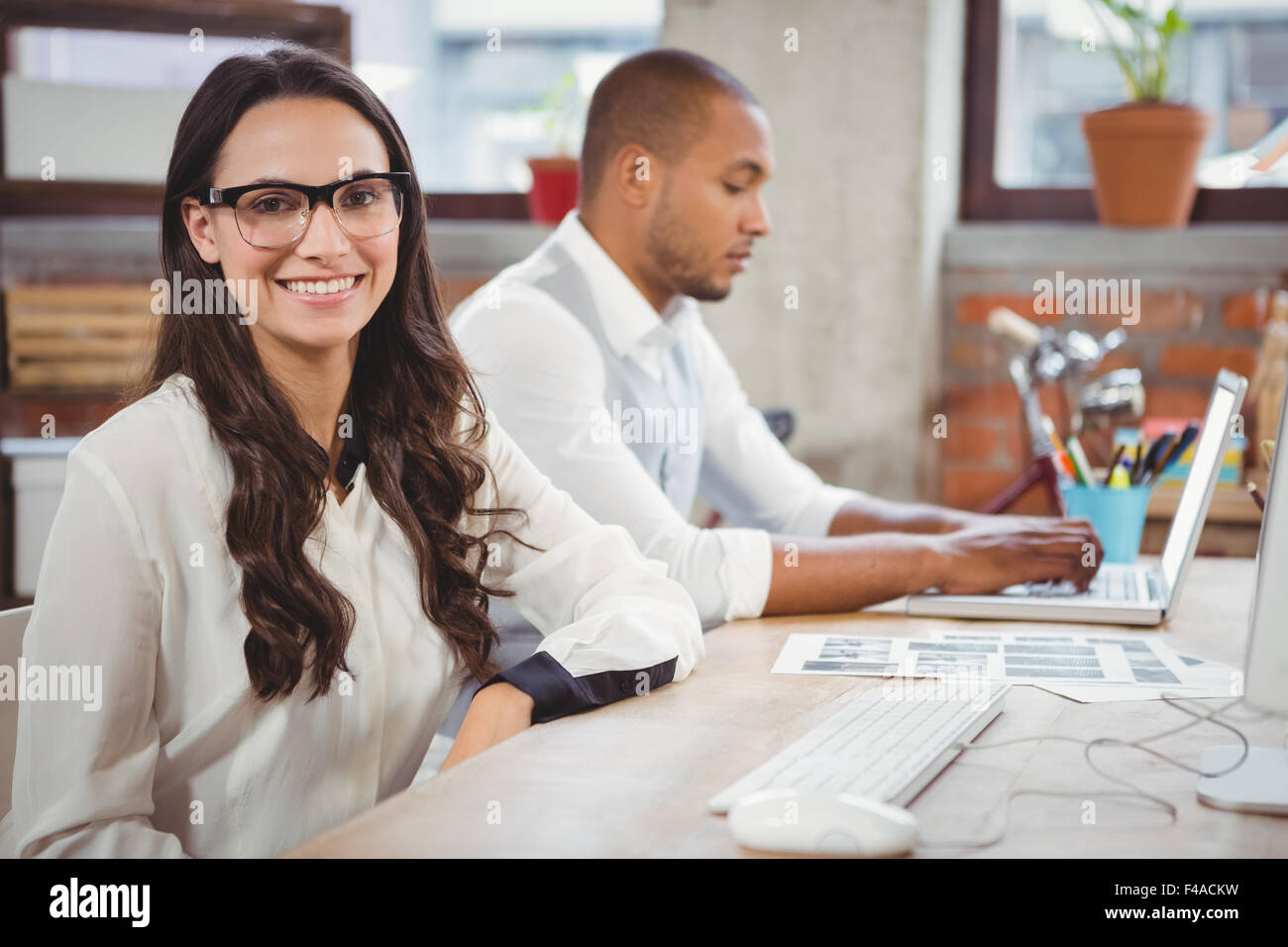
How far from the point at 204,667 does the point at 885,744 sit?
59 cm

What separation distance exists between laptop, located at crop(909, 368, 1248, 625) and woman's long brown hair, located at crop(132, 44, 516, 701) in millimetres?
605

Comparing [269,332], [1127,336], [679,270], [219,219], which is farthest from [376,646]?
[1127,336]

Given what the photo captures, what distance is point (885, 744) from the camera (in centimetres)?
101

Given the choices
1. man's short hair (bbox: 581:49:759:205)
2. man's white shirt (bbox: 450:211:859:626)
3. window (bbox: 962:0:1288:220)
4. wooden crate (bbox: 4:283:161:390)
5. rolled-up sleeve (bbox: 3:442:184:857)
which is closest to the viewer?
rolled-up sleeve (bbox: 3:442:184:857)

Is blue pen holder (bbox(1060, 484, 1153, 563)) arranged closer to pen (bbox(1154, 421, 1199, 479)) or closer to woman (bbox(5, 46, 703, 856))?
pen (bbox(1154, 421, 1199, 479))

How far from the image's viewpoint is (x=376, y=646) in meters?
1.24

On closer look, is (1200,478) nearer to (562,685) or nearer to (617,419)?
(617,419)

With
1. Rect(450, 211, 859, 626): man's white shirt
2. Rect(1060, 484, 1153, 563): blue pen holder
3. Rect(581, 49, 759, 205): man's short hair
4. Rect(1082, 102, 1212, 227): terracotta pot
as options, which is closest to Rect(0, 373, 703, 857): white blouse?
Rect(450, 211, 859, 626): man's white shirt

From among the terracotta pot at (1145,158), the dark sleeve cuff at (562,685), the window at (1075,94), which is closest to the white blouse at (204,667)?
the dark sleeve cuff at (562,685)

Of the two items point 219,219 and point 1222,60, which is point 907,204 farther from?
point 219,219

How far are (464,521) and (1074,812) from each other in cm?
71

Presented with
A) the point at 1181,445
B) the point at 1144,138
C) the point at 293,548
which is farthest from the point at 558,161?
the point at 293,548

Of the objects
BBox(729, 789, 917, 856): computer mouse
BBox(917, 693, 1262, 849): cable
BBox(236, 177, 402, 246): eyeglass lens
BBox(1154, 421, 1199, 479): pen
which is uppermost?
BBox(236, 177, 402, 246): eyeglass lens

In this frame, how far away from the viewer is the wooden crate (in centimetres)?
303
